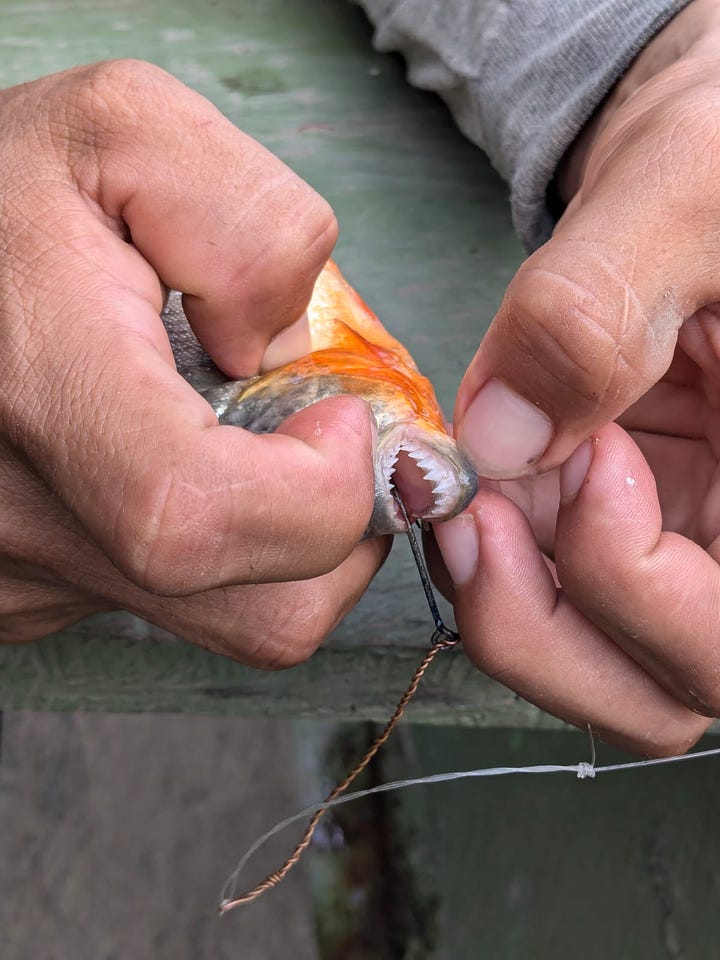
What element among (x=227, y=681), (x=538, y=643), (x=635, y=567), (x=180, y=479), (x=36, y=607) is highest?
(x=180, y=479)

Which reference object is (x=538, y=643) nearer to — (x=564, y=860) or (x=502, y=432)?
(x=502, y=432)

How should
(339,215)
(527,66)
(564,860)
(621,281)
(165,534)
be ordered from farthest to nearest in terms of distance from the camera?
(564,860) < (339,215) < (527,66) < (621,281) < (165,534)

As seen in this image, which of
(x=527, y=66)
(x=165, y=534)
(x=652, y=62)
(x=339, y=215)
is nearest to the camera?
(x=165, y=534)

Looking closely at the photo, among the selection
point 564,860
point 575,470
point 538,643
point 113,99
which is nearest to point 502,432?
point 575,470

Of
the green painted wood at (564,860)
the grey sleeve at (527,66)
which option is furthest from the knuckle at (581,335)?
the green painted wood at (564,860)

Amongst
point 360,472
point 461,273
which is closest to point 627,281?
point 360,472

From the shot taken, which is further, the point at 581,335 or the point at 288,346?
the point at 288,346

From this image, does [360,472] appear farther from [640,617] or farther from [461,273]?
[461,273]
